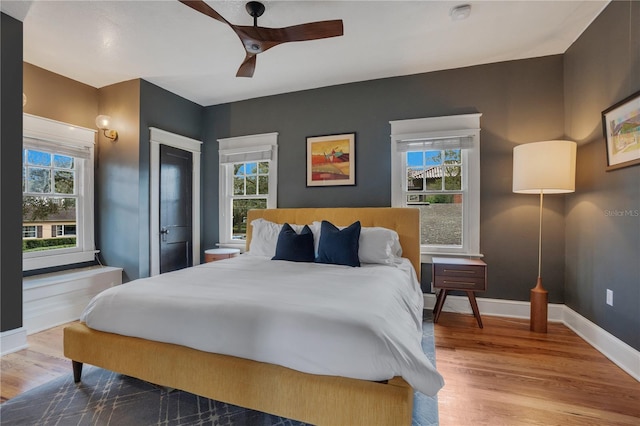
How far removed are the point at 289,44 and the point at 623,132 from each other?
288 centimetres

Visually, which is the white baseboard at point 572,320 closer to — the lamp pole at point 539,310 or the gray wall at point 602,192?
the gray wall at point 602,192

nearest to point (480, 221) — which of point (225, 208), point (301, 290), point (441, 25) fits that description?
point (441, 25)

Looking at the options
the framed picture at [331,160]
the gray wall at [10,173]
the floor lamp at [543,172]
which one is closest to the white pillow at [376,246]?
the framed picture at [331,160]

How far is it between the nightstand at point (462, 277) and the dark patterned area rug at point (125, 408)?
1.34 m

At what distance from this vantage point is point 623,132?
2.13m

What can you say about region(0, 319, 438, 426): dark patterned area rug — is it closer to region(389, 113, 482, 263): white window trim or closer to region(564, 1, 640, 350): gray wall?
region(564, 1, 640, 350): gray wall

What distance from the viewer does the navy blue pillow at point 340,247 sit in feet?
8.78

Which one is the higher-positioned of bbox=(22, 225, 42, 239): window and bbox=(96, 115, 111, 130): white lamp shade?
bbox=(96, 115, 111, 130): white lamp shade

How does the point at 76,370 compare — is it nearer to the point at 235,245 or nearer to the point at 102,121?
the point at 235,245

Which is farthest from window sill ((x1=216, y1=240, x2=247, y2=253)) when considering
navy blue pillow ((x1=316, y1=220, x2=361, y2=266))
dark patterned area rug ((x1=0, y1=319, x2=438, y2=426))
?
dark patterned area rug ((x1=0, y1=319, x2=438, y2=426))

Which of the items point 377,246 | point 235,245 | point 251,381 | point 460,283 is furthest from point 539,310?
point 235,245

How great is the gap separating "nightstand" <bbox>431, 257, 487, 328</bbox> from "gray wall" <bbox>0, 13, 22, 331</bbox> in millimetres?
3848

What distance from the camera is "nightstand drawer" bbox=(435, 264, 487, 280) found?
9.23 feet

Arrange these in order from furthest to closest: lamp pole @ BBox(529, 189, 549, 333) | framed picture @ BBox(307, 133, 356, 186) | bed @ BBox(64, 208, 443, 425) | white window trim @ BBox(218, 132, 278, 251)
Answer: white window trim @ BBox(218, 132, 278, 251) → framed picture @ BBox(307, 133, 356, 186) → lamp pole @ BBox(529, 189, 549, 333) → bed @ BBox(64, 208, 443, 425)
